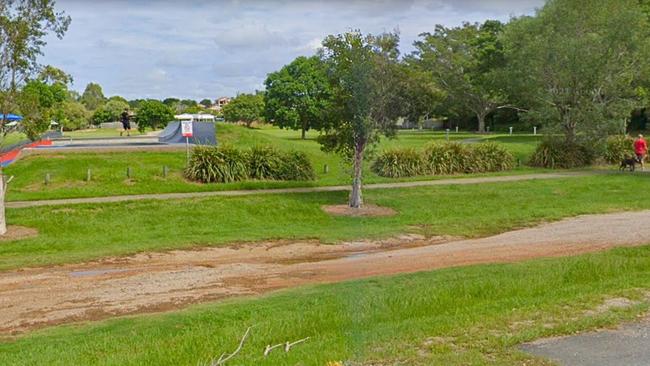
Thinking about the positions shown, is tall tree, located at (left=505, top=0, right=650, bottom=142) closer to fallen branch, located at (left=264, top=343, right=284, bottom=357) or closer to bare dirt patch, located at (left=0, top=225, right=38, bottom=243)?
bare dirt patch, located at (left=0, top=225, right=38, bottom=243)

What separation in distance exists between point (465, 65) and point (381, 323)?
55785 mm

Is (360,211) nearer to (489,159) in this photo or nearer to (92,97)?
(489,159)

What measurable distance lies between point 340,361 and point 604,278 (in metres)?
5.58

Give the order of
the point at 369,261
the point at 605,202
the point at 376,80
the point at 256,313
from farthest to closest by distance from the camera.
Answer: the point at 605,202, the point at 376,80, the point at 369,261, the point at 256,313

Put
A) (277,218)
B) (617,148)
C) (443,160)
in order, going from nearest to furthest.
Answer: (277,218), (443,160), (617,148)

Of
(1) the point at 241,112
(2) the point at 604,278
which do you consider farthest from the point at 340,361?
(1) the point at 241,112

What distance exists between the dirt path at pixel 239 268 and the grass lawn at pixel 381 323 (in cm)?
123

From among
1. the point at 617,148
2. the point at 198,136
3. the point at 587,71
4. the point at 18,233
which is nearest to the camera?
the point at 18,233

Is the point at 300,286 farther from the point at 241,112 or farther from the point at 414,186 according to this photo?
the point at 241,112

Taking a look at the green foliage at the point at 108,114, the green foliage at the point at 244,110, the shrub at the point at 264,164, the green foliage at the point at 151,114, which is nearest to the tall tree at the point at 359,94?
the shrub at the point at 264,164

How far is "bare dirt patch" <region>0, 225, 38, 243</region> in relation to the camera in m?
15.8

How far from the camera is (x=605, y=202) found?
21.6 m

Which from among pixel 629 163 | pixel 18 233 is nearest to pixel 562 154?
pixel 629 163

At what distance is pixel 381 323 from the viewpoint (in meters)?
6.98
